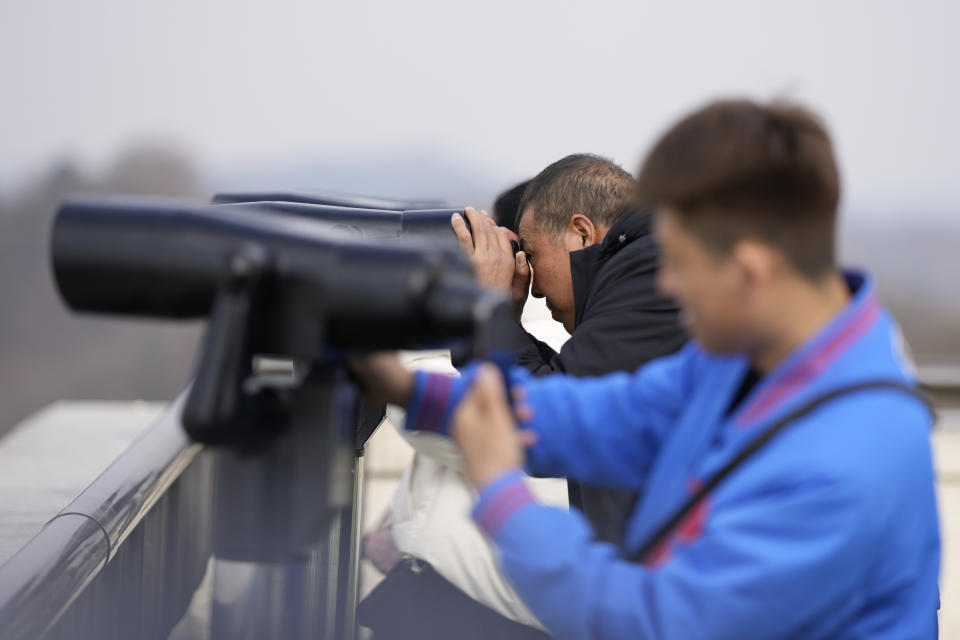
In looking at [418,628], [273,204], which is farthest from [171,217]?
[418,628]

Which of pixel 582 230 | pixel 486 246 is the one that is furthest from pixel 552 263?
pixel 486 246

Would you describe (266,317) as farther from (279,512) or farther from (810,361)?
(810,361)

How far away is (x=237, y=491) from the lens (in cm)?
69

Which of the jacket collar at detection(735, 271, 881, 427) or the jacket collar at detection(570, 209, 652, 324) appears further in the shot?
the jacket collar at detection(570, 209, 652, 324)

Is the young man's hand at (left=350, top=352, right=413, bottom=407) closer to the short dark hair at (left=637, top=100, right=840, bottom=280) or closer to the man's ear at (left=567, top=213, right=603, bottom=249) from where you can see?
the short dark hair at (left=637, top=100, right=840, bottom=280)

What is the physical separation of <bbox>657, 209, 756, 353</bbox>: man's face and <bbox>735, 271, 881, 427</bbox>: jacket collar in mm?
45

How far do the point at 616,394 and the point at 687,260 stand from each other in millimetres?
228

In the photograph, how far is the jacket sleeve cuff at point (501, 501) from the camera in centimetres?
69

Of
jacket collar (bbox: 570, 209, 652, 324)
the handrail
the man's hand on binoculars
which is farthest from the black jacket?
A: the handrail

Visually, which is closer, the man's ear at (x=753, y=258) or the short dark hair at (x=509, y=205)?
the man's ear at (x=753, y=258)

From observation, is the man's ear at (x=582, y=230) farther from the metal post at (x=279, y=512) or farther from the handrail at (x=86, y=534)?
the metal post at (x=279, y=512)

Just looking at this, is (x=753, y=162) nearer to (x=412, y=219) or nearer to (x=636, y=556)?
(x=636, y=556)

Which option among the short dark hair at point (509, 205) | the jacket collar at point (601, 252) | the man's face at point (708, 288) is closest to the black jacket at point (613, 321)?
the jacket collar at point (601, 252)

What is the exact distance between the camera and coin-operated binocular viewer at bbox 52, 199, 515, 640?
2.14ft
